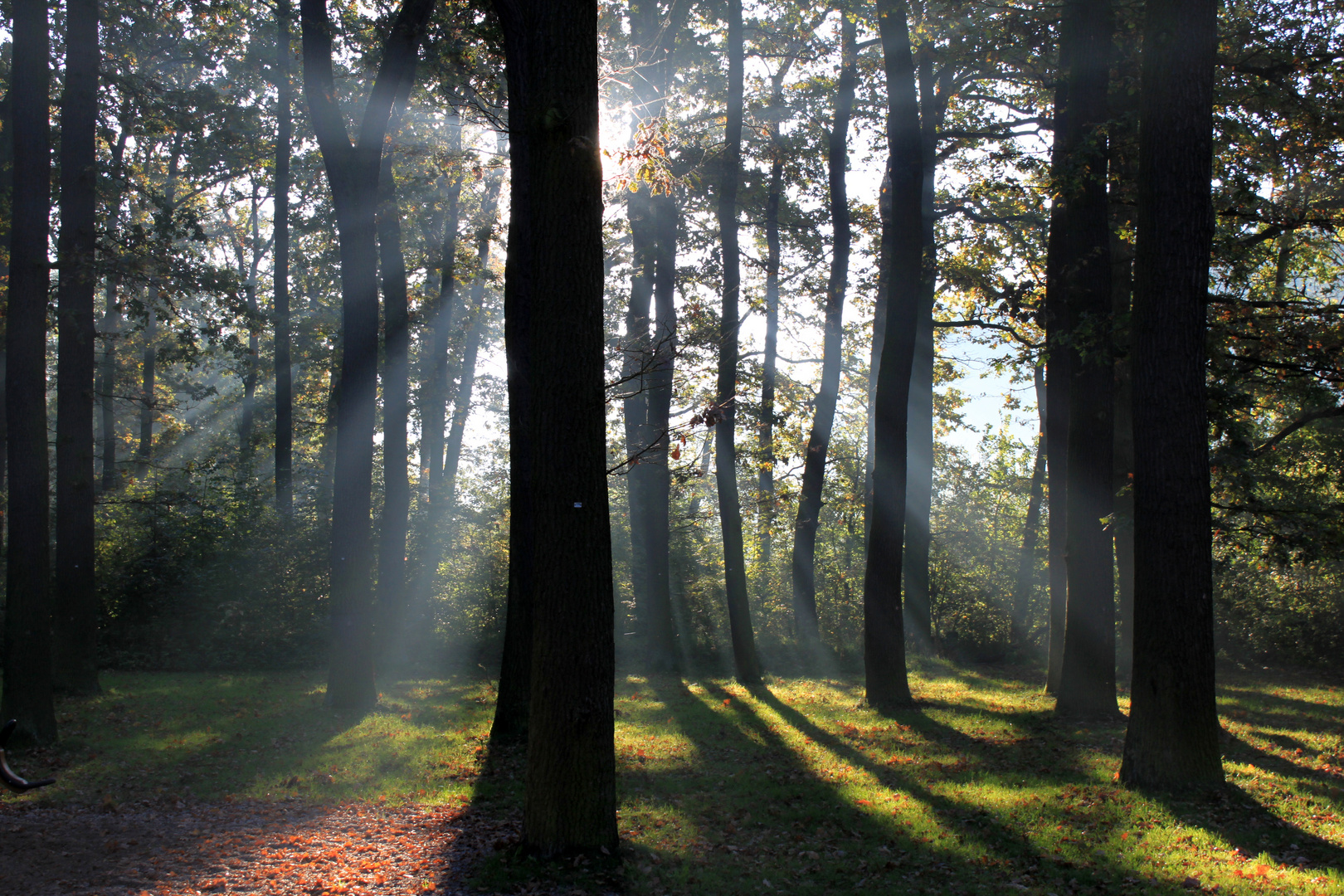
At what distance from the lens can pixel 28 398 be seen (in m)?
9.46

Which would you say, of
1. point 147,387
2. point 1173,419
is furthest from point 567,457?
point 147,387

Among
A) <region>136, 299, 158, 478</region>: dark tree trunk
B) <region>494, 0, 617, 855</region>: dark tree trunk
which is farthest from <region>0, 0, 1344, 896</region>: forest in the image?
<region>136, 299, 158, 478</region>: dark tree trunk

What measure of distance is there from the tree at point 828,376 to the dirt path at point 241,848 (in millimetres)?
12478

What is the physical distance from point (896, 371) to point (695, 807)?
23.9 feet

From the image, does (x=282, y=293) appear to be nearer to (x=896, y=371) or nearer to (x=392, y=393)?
(x=392, y=393)

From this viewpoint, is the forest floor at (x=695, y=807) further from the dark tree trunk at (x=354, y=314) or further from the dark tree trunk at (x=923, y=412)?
the dark tree trunk at (x=923, y=412)

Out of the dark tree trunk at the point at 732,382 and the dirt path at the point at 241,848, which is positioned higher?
the dark tree trunk at the point at 732,382

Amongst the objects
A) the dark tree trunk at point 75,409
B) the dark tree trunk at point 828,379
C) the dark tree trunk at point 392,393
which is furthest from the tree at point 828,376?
the dark tree trunk at point 75,409

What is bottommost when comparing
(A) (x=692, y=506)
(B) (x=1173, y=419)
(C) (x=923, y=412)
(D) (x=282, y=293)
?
(A) (x=692, y=506)

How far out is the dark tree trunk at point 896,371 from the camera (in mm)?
12586

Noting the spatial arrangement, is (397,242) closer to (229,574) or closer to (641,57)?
(641,57)

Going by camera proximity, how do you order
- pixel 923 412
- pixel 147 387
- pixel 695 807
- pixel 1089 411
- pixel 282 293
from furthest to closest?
1. pixel 147 387
2. pixel 282 293
3. pixel 923 412
4. pixel 1089 411
5. pixel 695 807

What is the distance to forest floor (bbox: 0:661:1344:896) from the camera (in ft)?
19.5

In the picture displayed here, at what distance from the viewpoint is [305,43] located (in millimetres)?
A: 12359
